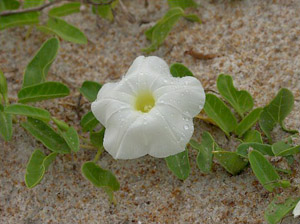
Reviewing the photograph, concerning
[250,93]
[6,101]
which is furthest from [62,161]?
[250,93]

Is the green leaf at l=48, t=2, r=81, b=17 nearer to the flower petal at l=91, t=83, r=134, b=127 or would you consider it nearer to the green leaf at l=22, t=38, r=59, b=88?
the green leaf at l=22, t=38, r=59, b=88

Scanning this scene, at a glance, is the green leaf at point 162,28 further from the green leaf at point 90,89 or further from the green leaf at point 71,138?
the green leaf at point 71,138

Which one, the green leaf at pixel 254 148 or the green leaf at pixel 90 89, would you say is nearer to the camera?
the green leaf at pixel 254 148

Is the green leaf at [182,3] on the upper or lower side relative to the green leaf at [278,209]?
upper

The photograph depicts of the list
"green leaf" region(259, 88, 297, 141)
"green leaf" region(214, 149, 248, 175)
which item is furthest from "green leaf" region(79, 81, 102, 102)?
"green leaf" region(259, 88, 297, 141)

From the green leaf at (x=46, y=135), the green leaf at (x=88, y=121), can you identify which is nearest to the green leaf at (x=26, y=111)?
the green leaf at (x=46, y=135)

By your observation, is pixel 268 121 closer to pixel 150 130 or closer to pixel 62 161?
pixel 150 130
